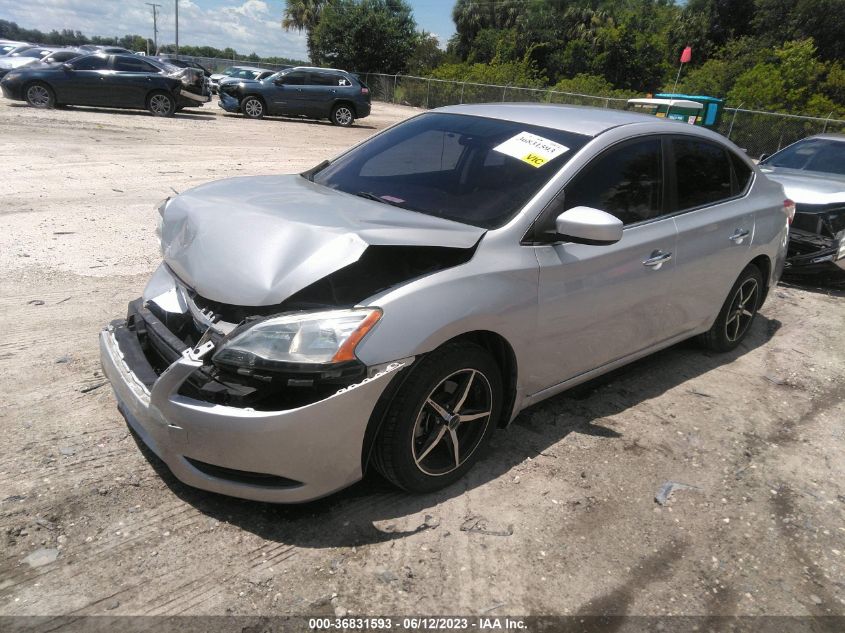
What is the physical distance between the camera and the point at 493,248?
3057 millimetres

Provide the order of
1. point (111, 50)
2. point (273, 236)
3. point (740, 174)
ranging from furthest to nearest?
1. point (111, 50)
2. point (740, 174)
3. point (273, 236)

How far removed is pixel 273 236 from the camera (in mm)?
2811

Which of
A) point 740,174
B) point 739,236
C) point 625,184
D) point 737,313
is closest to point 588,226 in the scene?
point 625,184

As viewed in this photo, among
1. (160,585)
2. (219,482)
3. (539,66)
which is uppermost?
(539,66)

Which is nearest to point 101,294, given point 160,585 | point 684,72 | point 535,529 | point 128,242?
point 128,242

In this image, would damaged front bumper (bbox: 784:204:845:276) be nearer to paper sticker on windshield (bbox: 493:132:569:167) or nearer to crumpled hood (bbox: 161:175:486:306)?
paper sticker on windshield (bbox: 493:132:569:167)

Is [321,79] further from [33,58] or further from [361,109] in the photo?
[33,58]

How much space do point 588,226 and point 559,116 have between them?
1.12m

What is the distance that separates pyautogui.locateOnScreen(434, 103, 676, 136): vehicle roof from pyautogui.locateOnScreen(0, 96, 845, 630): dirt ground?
166cm

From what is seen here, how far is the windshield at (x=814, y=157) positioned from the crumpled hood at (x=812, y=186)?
0.20 metres

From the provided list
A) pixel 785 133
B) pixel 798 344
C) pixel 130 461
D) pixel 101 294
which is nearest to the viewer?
pixel 130 461

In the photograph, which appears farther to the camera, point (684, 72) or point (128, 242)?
point (684, 72)

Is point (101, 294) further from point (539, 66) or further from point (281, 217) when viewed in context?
point (539, 66)

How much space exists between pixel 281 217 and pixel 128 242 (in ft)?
14.3
